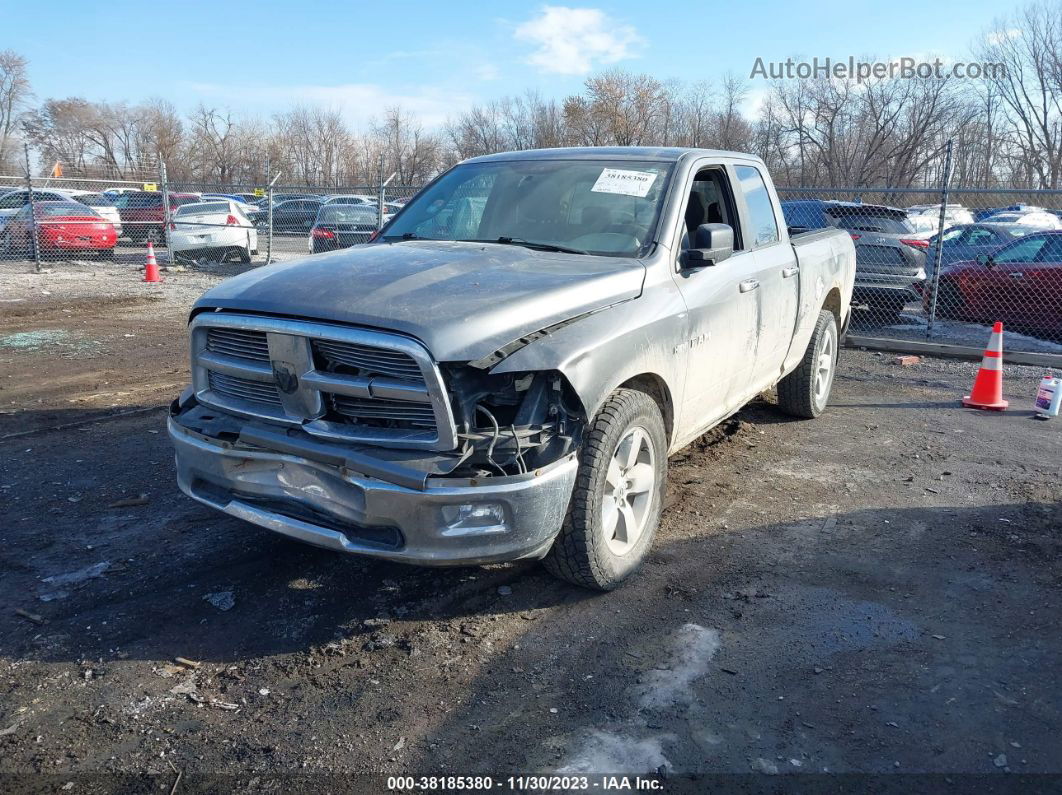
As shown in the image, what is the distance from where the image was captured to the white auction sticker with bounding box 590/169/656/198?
457 cm

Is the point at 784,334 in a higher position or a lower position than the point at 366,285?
lower

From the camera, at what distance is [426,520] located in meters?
3.18

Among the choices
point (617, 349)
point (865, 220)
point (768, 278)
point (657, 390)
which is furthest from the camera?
point (865, 220)

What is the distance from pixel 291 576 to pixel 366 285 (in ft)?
4.77

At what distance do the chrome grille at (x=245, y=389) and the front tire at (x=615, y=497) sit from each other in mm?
1331

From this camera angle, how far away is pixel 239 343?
3658mm

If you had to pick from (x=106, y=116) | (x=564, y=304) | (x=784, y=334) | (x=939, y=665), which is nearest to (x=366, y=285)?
(x=564, y=304)

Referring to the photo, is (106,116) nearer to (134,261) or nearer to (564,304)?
(134,261)

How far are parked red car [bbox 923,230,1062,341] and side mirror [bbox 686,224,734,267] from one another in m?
8.12

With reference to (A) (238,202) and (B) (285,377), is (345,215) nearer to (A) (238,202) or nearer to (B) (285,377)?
(A) (238,202)

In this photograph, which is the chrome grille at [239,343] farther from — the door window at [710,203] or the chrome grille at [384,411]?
the door window at [710,203]

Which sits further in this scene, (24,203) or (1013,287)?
(24,203)

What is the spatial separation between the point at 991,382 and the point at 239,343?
6.63 metres

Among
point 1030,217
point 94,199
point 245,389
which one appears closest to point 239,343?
point 245,389
